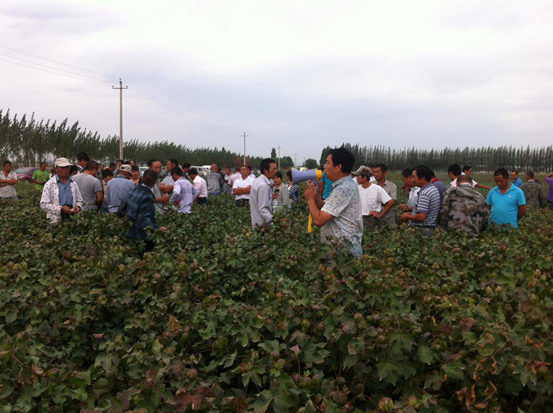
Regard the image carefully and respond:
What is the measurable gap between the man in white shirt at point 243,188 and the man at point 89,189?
4.17m

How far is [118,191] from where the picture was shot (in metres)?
8.03

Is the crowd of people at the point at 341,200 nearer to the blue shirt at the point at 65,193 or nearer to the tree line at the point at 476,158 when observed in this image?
the blue shirt at the point at 65,193

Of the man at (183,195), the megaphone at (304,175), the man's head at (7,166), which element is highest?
the megaphone at (304,175)

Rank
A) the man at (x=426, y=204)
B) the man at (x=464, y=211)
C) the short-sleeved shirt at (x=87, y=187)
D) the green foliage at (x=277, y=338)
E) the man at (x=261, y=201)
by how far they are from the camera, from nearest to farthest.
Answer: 1. the green foliage at (x=277, y=338)
2. the man at (x=464, y=211)
3. the man at (x=426, y=204)
4. the man at (x=261, y=201)
5. the short-sleeved shirt at (x=87, y=187)

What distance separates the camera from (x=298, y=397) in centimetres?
228

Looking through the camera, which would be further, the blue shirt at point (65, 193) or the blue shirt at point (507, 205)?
the blue shirt at point (507, 205)

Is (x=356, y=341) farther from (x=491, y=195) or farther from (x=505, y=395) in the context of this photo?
(x=491, y=195)

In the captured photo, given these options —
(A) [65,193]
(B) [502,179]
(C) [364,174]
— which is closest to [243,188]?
(C) [364,174]

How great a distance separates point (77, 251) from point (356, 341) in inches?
139

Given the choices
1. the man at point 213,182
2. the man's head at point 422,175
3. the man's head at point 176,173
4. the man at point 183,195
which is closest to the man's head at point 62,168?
the man at point 183,195

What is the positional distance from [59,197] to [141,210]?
1.74m

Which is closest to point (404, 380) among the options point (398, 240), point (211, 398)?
point (211, 398)

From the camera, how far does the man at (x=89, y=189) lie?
310 inches

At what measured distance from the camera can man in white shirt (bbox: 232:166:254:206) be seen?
38.3 feet
